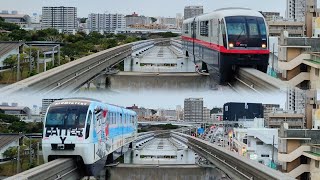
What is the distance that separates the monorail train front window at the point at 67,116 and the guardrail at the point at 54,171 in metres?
0.31

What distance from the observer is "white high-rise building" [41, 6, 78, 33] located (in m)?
8.33

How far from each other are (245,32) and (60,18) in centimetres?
332

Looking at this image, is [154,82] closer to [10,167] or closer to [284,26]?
[10,167]

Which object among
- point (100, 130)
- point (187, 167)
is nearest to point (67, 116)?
point (100, 130)

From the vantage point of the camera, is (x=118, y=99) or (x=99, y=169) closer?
(x=118, y=99)

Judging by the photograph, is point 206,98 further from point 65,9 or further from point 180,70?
point 65,9

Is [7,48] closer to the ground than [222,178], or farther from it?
farther from it

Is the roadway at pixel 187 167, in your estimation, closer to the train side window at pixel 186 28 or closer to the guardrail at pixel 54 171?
the guardrail at pixel 54 171

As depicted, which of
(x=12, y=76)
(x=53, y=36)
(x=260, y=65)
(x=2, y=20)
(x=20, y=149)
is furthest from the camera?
(x=2, y=20)

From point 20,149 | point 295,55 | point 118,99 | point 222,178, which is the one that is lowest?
point 222,178

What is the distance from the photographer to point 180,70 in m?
6.77

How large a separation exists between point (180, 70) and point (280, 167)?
157 centimetres

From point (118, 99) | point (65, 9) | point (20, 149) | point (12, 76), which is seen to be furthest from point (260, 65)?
point (65, 9)

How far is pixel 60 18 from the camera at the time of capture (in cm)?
863
